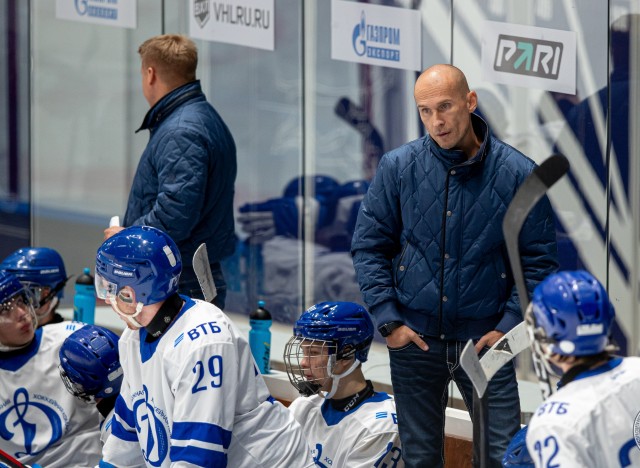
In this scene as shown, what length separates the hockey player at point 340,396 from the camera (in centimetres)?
341

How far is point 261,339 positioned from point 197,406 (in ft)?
7.40

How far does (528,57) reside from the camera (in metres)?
4.41

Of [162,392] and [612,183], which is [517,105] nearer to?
[612,183]

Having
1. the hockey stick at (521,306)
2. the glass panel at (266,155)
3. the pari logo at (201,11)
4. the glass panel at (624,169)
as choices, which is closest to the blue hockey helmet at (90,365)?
the hockey stick at (521,306)

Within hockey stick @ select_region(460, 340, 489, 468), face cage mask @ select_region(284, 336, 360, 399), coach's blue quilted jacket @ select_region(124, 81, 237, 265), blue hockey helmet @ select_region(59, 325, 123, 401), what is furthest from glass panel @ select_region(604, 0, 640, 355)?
blue hockey helmet @ select_region(59, 325, 123, 401)

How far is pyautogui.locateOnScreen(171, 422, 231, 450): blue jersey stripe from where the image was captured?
2.68 m

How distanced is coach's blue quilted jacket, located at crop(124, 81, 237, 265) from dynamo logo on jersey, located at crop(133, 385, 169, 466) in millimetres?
1130

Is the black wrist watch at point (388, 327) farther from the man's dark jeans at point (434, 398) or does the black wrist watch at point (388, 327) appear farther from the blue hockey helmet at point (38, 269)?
the blue hockey helmet at point (38, 269)

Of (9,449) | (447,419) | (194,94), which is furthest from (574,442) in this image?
(194,94)

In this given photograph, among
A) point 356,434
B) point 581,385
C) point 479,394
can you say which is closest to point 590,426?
point 581,385

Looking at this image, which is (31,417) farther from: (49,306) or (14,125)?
(14,125)

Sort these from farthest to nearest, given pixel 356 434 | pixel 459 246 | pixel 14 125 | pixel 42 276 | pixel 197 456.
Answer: pixel 14 125
pixel 42 276
pixel 356 434
pixel 459 246
pixel 197 456

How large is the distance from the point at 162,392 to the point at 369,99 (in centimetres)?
266

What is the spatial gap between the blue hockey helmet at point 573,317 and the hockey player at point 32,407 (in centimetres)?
193
